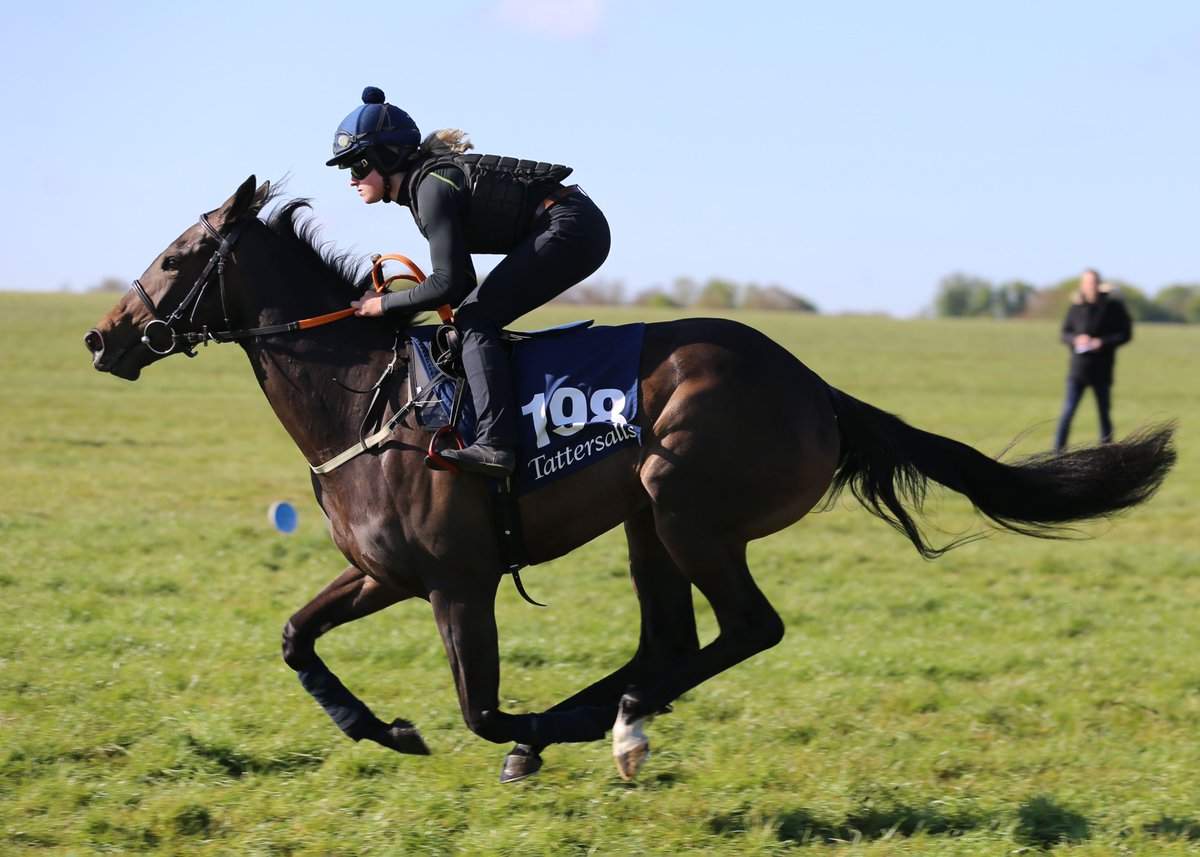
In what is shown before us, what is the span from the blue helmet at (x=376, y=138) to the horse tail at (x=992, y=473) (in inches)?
81.1

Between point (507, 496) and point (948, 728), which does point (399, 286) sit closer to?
point (507, 496)

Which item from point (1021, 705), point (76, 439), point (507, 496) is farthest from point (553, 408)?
point (76, 439)

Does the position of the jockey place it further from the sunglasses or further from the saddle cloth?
the saddle cloth

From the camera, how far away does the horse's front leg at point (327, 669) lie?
532 centimetres

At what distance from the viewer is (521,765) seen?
5309 millimetres

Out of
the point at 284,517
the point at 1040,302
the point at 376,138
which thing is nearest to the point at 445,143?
the point at 376,138

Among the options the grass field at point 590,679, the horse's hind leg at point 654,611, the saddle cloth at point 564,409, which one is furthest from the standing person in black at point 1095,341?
the saddle cloth at point 564,409

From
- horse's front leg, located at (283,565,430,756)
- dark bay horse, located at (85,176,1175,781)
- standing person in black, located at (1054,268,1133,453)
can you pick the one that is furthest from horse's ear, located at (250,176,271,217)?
standing person in black, located at (1054,268,1133,453)

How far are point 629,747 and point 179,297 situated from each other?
8.44 feet

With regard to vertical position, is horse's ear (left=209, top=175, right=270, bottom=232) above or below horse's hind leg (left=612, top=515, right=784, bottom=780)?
above

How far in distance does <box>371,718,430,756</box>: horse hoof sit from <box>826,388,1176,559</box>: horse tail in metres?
2.03

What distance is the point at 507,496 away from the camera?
201 inches

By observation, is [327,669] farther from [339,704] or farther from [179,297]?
[179,297]

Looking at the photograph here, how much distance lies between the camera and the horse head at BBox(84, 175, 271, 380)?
209 inches
